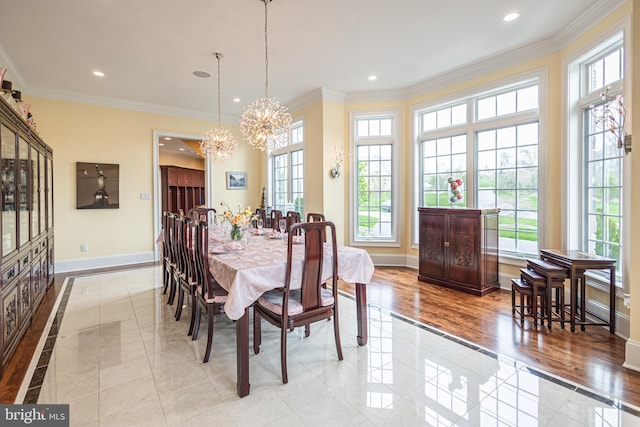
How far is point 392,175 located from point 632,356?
3840 millimetres

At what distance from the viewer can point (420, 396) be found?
202cm

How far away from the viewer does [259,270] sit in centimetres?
217

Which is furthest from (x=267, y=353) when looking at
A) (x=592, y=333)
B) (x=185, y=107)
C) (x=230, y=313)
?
(x=185, y=107)

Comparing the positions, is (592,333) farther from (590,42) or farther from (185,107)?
(185,107)

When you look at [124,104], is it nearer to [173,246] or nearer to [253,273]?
[173,246]

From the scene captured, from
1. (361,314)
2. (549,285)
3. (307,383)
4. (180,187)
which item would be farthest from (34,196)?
(180,187)

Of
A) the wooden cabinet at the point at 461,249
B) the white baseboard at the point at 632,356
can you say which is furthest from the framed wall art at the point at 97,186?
the white baseboard at the point at 632,356

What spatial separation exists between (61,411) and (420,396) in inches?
85.6

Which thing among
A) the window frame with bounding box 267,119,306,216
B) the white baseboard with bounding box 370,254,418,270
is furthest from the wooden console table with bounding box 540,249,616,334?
the window frame with bounding box 267,119,306,216

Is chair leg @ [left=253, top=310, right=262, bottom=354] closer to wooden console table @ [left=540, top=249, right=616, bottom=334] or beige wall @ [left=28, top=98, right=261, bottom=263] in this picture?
wooden console table @ [left=540, top=249, right=616, bottom=334]

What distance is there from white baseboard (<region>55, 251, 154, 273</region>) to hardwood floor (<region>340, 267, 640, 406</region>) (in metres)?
4.15

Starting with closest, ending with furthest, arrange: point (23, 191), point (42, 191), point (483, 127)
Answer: point (23, 191), point (42, 191), point (483, 127)

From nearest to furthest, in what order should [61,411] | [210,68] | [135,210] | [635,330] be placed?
[61,411], [635,330], [210,68], [135,210]

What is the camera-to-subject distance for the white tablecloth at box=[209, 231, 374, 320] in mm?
2092
